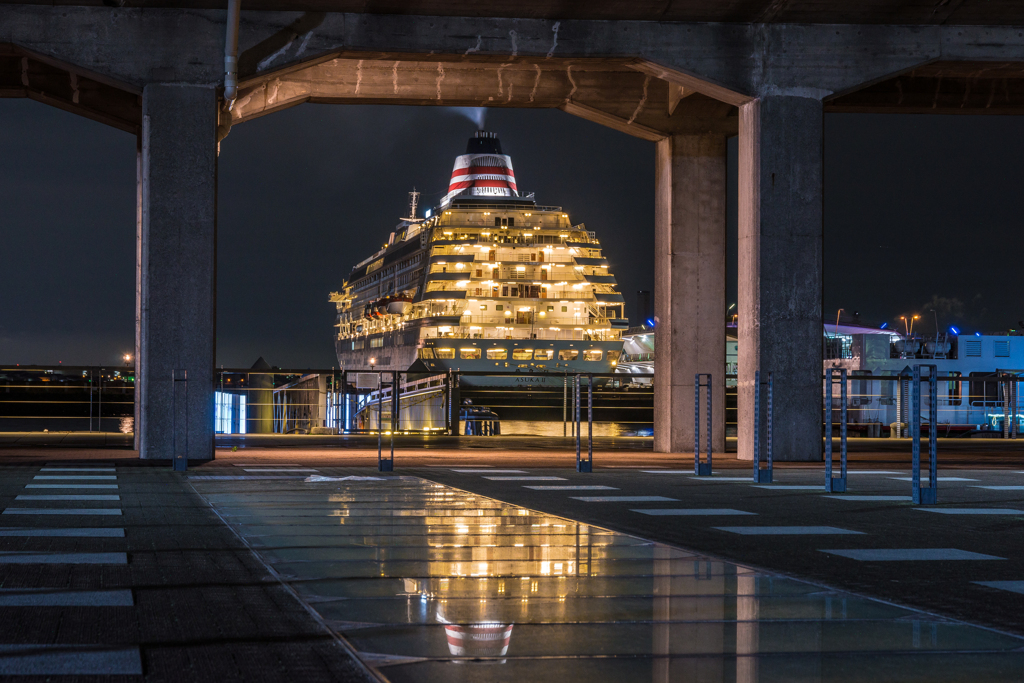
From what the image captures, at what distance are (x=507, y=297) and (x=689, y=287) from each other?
110 feet

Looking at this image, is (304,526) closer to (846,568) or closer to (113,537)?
(113,537)

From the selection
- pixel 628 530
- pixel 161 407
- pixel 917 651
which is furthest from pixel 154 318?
pixel 917 651

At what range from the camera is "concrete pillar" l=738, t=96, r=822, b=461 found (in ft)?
39.7

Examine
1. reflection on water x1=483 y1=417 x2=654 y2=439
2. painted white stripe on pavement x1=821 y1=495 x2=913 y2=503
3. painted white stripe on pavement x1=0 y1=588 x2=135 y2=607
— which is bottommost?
reflection on water x1=483 y1=417 x2=654 y2=439

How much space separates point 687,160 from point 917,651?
39.9ft

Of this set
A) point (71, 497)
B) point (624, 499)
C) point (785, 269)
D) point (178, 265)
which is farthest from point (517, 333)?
point (71, 497)

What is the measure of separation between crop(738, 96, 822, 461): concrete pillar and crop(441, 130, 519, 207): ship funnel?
46463mm

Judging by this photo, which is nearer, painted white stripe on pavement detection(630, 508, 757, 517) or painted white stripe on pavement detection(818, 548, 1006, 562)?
painted white stripe on pavement detection(818, 548, 1006, 562)

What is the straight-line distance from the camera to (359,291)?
63031 millimetres

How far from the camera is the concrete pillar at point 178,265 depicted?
445 inches

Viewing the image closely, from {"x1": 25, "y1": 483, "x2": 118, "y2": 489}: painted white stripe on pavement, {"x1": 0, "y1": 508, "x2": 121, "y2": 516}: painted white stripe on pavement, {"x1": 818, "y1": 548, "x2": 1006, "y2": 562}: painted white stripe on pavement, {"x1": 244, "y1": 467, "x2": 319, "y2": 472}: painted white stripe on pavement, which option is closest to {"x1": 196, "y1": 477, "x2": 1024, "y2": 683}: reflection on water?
{"x1": 818, "y1": 548, "x2": 1006, "y2": 562}: painted white stripe on pavement

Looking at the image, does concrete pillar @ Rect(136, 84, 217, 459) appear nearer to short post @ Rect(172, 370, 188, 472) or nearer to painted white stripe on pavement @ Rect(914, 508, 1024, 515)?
short post @ Rect(172, 370, 188, 472)

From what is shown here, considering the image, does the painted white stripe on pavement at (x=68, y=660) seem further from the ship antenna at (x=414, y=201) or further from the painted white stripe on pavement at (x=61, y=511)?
the ship antenna at (x=414, y=201)

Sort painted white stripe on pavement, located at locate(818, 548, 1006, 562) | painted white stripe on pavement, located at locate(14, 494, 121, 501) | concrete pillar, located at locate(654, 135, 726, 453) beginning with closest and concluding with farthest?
painted white stripe on pavement, located at locate(818, 548, 1006, 562)
painted white stripe on pavement, located at locate(14, 494, 121, 501)
concrete pillar, located at locate(654, 135, 726, 453)
